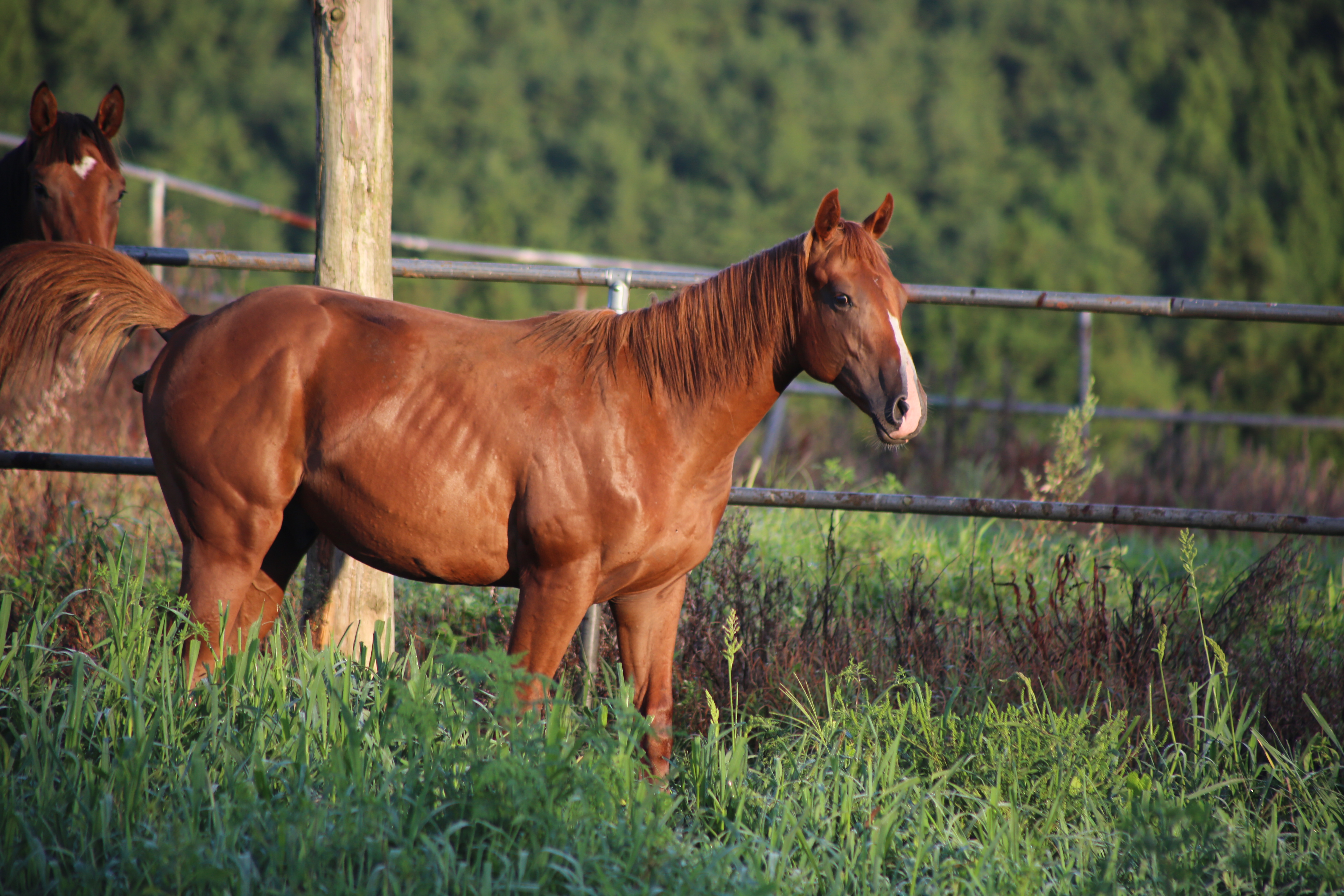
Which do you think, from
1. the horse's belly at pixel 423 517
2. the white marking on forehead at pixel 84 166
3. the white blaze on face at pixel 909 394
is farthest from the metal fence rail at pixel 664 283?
the horse's belly at pixel 423 517

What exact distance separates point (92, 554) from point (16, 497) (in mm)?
1284

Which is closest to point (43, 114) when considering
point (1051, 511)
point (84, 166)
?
point (84, 166)

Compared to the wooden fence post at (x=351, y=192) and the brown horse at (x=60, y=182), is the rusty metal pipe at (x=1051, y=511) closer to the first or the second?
the wooden fence post at (x=351, y=192)

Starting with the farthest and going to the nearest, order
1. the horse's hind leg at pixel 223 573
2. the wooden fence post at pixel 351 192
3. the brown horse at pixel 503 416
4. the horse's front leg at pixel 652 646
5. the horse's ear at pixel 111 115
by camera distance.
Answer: the horse's ear at pixel 111 115, the wooden fence post at pixel 351 192, the horse's front leg at pixel 652 646, the horse's hind leg at pixel 223 573, the brown horse at pixel 503 416

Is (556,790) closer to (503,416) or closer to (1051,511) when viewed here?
(503,416)

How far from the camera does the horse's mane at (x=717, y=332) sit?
267 cm

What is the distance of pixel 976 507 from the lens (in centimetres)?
326

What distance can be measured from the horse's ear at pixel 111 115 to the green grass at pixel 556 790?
2027 millimetres

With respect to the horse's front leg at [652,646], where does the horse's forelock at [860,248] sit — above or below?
above

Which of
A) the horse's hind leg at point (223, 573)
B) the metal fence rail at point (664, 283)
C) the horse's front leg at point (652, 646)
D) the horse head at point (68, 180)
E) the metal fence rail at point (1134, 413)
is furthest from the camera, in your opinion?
the metal fence rail at point (1134, 413)

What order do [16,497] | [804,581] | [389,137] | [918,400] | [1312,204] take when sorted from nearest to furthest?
[918,400], [389,137], [804,581], [16,497], [1312,204]

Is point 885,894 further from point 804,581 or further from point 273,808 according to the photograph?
point 804,581

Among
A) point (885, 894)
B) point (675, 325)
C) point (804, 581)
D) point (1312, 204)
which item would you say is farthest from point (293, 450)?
point (1312, 204)

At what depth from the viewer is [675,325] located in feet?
9.07
